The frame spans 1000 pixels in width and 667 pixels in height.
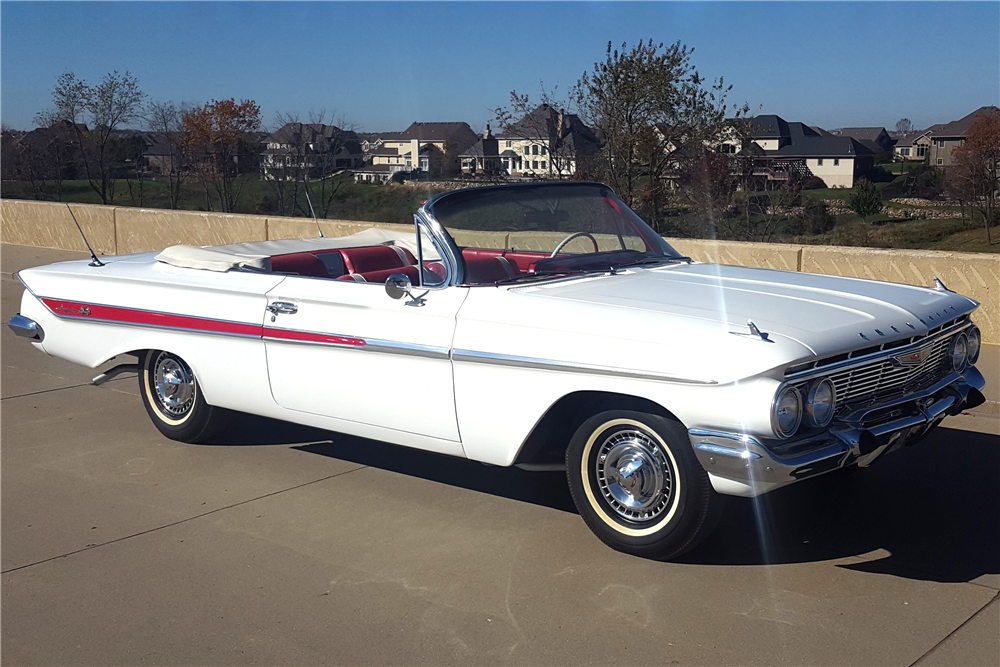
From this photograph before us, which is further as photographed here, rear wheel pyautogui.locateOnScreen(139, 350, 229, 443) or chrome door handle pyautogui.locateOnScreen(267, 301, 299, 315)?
rear wheel pyautogui.locateOnScreen(139, 350, 229, 443)

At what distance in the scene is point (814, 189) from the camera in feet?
80.8

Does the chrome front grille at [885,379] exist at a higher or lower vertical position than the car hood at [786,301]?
lower

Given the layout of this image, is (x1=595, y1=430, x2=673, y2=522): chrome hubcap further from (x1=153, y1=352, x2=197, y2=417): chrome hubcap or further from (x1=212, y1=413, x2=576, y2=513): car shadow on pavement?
(x1=153, y1=352, x2=197, y2=417): chrome hubcap

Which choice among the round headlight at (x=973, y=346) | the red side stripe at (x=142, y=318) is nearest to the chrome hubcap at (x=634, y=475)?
the round headlight at (x=973, y=346)

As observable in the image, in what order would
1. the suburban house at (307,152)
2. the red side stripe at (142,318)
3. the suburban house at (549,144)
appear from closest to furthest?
the red side stripe at (142,318), the suburban house at (549,144), the suburban house at (307,152)

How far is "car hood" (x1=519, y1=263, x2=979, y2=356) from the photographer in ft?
13.4

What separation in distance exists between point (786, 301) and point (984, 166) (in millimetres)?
20830

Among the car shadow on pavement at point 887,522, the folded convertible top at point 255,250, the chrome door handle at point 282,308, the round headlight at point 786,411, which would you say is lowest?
the car shadow on pavement at point 887,522

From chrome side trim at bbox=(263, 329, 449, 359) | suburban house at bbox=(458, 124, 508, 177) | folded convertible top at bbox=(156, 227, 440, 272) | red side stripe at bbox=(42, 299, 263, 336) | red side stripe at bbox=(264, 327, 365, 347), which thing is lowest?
chrome side trim at bbox=(263, 329, 449, 359)

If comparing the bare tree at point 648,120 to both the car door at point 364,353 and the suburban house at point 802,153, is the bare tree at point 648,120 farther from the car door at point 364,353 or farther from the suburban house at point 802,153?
the car door at point 364,353

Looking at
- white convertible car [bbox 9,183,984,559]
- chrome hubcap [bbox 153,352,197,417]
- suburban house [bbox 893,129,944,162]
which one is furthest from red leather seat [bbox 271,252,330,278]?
suburban house [bbox 893,129,944,162]

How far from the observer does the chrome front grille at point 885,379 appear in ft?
13.4

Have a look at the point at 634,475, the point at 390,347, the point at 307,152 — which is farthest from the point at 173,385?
the point at 307,152

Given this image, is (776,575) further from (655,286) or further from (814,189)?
(814,189)
